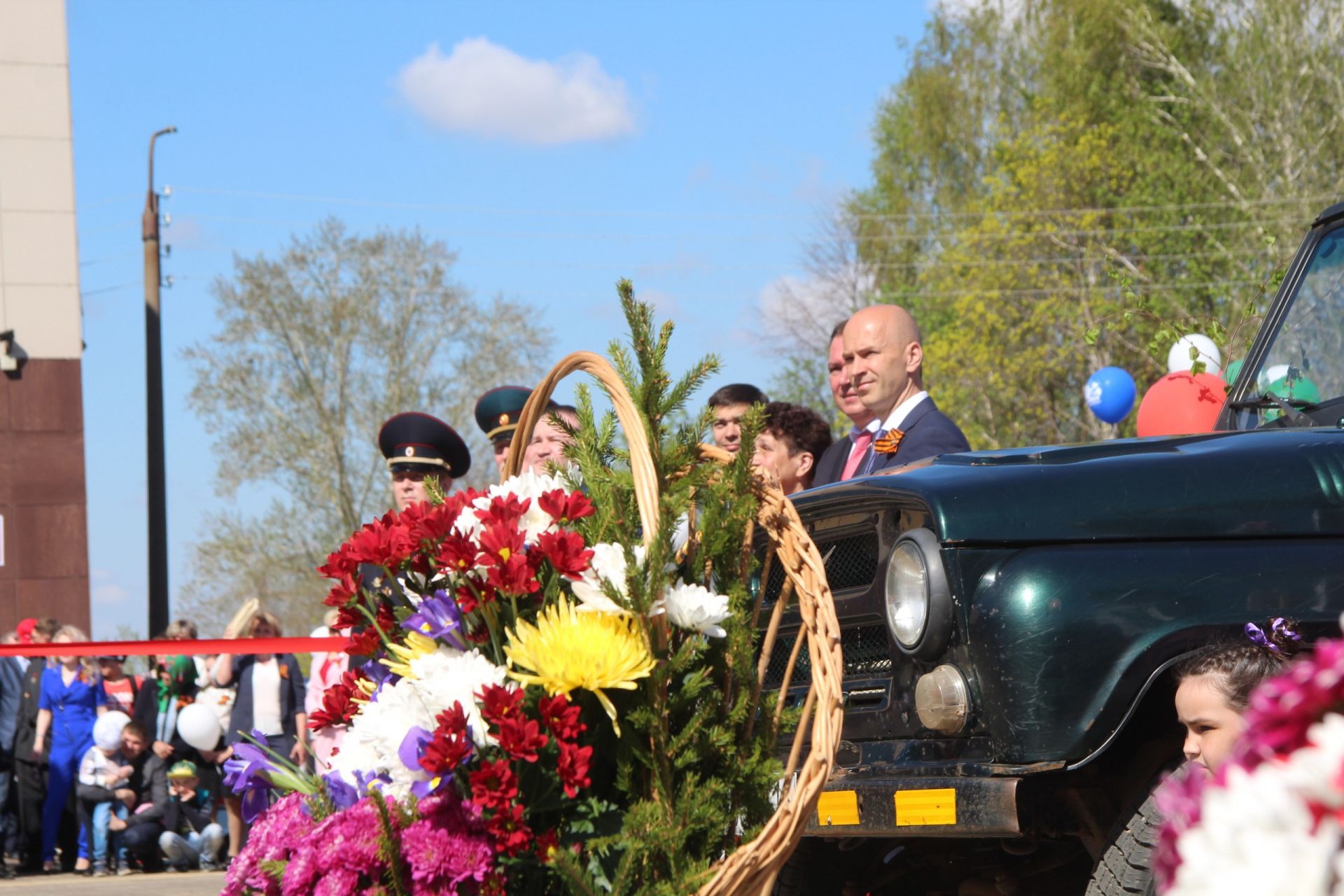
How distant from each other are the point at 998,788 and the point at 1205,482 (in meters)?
0.78

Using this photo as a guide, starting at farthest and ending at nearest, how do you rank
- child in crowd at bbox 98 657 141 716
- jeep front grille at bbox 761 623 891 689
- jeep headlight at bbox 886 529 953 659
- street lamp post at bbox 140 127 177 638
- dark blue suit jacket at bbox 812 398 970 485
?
1. street lamp post at bbox 140 127 177 638
2. child in crowd at bbox 98 657 141 716
3. dark blue suit jacket at bbox 812 398 970 485
4. jeep front grille at bbox 761 623 891 689
5. jeep headlight at bbox 886 529 953 659

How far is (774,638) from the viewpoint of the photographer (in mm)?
2580

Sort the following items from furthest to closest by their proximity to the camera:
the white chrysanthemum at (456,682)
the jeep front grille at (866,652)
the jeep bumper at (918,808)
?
the jeep front grille at (866,652) < the jeep bumper at (918,808) < the white chrysanthemum at (456,682)

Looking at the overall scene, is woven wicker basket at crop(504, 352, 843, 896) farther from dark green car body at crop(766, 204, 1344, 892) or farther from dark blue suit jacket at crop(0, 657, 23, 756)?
dark blue suit jacket at crop(0, 657, 23, 756)

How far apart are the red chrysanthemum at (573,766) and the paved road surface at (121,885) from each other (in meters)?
6.74

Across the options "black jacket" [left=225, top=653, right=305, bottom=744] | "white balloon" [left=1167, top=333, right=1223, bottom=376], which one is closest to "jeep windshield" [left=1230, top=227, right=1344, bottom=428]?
"white balloon" [left=1167, top=333, right=1223, bottom=376]

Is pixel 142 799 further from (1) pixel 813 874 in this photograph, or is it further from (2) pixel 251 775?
(2) pixel 251 775

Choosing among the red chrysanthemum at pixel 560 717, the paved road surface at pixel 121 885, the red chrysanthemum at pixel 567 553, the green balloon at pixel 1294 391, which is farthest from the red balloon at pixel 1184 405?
the paved road surface at pixel 121 885

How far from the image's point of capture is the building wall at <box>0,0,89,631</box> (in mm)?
19438

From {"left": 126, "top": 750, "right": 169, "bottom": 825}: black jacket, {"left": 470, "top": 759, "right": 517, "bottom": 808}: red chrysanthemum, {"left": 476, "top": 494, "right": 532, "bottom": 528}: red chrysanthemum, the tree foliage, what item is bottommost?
{"left": 126, "top": 750, "right": 169, "bottom": 825}: black jacket

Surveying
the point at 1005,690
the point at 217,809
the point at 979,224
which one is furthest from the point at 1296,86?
the point at 1005,690

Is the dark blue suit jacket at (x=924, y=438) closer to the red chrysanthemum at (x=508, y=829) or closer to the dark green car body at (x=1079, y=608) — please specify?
the dark green car body at (x=1079, y=608)

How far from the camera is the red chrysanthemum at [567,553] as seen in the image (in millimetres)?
2389

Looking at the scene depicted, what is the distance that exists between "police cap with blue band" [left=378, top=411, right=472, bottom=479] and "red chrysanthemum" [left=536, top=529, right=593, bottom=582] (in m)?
3.46
